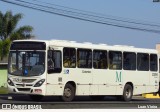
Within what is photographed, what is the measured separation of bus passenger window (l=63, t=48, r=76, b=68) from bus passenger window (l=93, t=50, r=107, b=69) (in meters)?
1.51

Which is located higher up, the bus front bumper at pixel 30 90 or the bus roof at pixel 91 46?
the bus roof at pixel 91 46

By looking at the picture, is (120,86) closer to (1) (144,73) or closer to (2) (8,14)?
→ (1) (144,73)

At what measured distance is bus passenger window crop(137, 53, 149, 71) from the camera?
27.4 metres

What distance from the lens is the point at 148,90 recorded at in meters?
28.5

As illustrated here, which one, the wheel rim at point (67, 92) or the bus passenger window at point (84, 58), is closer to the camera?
Answer: the wheel rim at point (67, 92)

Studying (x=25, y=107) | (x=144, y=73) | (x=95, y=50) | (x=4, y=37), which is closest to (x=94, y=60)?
(x=95, y=50)

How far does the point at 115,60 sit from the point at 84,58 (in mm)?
2527

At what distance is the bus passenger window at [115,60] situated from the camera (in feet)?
84.2

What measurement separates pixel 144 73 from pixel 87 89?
4878 millimetres

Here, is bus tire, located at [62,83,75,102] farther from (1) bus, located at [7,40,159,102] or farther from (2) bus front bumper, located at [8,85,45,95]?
(2) bus front bumper, located at [8,85,45,95]

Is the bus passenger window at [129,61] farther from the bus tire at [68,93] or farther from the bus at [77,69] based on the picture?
the bus tire at [68,93]

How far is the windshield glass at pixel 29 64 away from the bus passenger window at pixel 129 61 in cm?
593

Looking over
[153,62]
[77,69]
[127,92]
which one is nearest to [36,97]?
[77,69]

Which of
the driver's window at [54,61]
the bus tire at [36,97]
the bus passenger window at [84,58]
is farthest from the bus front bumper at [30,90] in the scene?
the bus passenger window at [84,58]
